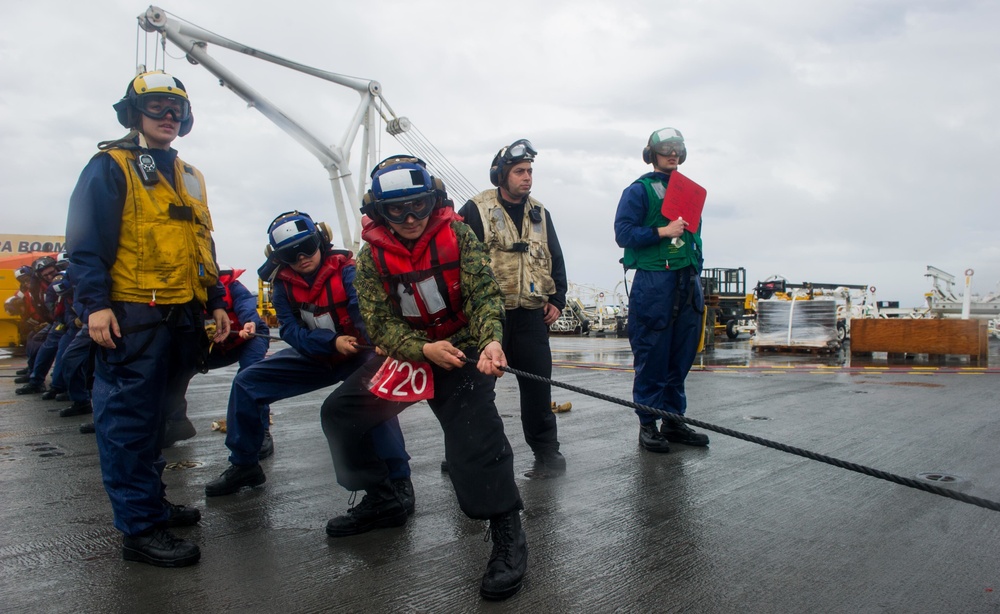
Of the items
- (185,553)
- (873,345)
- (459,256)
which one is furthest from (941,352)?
(185,553)

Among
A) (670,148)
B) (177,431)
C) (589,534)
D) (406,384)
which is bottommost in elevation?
(589,534)

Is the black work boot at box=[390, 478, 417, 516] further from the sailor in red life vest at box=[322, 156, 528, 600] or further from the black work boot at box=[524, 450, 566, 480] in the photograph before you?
the black work boot at box=[524, 450, 566, 480]

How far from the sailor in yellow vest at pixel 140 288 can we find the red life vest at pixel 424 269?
0.89 m

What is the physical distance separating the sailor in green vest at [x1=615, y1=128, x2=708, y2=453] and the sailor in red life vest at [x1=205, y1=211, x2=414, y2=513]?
6.31 ft

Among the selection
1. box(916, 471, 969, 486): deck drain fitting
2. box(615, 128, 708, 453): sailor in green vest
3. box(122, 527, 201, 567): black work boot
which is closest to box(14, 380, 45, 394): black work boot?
box(122, 527, 201, 567): black work boot

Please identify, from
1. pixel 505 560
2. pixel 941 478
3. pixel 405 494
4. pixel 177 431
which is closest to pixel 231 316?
pixel 177 431

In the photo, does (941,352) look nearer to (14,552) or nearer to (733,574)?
(733,574)

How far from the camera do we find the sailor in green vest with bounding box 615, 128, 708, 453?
472 cm

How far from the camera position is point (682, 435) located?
189 inches

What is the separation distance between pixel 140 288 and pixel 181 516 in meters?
1.09

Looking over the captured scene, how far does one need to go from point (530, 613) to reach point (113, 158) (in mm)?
2451

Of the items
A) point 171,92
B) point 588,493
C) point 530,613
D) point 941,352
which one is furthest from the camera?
point 941,352

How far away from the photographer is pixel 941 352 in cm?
1235

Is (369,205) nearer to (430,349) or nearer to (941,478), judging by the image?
(430,349)
